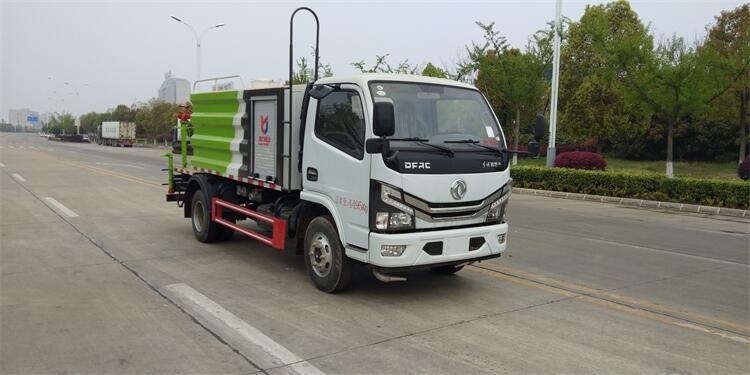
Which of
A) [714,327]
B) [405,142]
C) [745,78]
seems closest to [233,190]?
[405,142]

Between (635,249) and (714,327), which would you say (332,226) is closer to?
(714,327)

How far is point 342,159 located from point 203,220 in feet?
12.3

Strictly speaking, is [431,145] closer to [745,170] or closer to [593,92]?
[745,170]

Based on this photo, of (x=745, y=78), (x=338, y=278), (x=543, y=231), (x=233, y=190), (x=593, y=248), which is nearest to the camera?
(x=338, y=278)

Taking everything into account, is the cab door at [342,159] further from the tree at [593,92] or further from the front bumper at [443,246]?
the tree at [593,92]

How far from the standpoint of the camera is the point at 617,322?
5.13 metres

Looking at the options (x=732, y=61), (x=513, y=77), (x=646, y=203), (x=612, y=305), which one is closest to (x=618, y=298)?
(x=612, y=305)

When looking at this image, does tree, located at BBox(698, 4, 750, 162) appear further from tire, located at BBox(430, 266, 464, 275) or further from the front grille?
the front grille

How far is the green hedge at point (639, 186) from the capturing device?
15.0m

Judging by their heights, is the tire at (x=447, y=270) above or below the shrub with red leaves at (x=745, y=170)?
below

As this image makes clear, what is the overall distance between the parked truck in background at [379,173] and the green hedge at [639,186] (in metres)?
11.9

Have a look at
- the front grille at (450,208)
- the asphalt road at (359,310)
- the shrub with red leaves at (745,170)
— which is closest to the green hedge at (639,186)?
the shrub with red leaves at (745,170)

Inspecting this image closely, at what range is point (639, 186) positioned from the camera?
55.3 ft

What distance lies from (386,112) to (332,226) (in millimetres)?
1473
